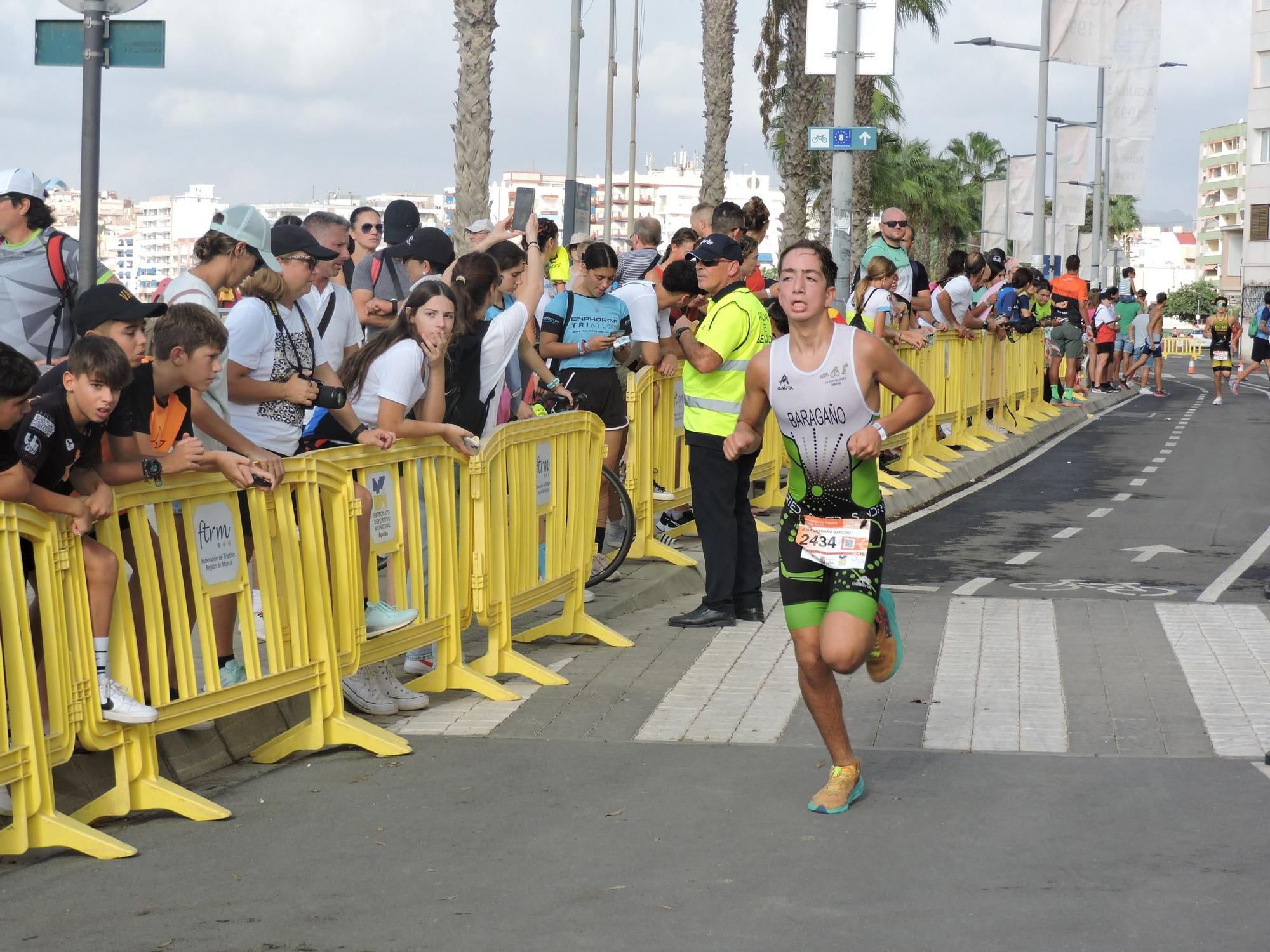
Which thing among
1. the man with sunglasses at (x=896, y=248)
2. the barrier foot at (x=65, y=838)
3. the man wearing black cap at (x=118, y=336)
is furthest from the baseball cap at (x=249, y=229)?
the man with sunglasses at (x=896, y=248)

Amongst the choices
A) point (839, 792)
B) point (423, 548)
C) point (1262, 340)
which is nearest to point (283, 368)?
point (423, 548)

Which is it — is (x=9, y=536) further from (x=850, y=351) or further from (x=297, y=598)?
(x=850, y=351)

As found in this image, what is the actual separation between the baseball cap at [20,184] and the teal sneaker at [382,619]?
2.90 meters

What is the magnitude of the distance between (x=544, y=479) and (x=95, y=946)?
4.29m

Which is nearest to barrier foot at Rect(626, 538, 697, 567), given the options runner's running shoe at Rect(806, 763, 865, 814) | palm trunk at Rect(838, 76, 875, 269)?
runner's running shoe at Rect(806, 763, 865, 814)

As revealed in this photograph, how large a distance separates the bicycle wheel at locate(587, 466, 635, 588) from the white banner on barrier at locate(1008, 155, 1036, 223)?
26651 millimetres

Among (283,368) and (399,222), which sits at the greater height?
(399,222)

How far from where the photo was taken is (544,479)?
335 inches

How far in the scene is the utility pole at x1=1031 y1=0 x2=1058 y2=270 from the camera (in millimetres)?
31609

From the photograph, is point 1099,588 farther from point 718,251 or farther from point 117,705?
point 117,705

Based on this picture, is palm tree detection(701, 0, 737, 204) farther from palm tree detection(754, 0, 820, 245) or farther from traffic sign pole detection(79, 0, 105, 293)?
traffic sign pole detection(79, 0, 105, 293)

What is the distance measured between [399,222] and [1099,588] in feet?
17.4

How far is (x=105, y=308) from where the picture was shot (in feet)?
19.5

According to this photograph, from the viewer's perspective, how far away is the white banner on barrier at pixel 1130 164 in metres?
39.2
